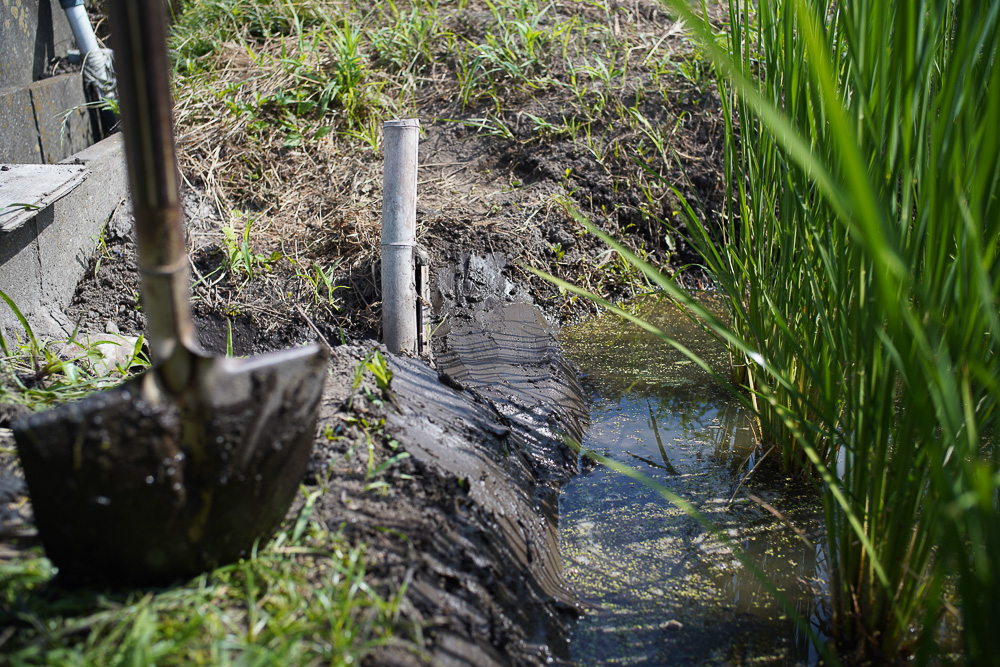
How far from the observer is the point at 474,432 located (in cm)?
206

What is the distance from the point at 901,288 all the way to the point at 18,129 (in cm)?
380

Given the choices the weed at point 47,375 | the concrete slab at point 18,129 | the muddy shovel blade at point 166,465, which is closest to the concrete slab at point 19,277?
the weed at point 47,375

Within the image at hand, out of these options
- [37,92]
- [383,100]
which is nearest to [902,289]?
[383,100]

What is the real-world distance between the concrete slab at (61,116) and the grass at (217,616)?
310 centimetres

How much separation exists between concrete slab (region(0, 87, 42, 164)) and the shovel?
9.19 feet

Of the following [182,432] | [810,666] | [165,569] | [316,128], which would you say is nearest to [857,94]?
[810,666]

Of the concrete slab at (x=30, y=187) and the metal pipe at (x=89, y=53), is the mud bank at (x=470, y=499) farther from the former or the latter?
the metal pipe at (x=89, y=53)

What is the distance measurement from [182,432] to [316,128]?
329 cm

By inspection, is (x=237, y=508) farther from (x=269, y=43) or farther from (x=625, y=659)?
(x=269, y=43)

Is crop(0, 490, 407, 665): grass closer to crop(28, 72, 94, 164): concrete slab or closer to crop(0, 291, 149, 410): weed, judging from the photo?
crop(0, 291, 149, 410): weed

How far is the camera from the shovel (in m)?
1.01

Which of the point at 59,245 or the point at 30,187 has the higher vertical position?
the point at 30,187

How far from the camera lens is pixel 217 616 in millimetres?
1104

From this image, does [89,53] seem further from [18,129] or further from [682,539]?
[682,539]
